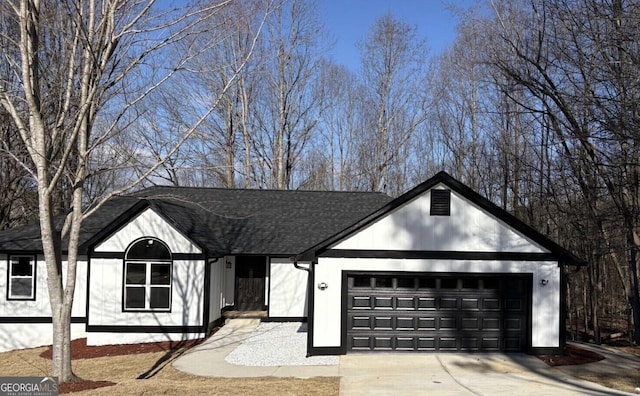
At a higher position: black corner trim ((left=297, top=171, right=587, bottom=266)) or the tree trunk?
black corner trim ((left=297, top=171, right=587, bottom=266))

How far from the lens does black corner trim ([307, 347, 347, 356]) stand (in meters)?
13.3

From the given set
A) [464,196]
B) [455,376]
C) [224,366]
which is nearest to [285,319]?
[224,366]

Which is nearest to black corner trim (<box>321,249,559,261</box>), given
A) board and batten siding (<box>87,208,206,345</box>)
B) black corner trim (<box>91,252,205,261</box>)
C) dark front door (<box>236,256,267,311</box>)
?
black corner trim (<box>91,252,205,261</box>)

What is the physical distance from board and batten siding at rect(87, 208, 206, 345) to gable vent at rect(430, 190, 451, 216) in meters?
7.42

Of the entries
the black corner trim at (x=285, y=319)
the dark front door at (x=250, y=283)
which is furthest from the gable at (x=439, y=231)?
the dark front door at (x=250, y=283)

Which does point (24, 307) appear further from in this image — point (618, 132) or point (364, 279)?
point (618, 132)

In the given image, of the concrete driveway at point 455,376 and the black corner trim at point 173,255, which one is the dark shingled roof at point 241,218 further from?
the concrete driveway at point 455,376

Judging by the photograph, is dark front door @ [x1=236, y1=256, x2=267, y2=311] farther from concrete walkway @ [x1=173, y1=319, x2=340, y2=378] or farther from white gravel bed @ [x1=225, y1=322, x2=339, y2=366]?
concrete walkway @ [x1=173, y1=319, x2=340, y2=378]

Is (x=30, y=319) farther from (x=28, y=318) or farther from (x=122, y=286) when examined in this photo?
(x=122, y=286)

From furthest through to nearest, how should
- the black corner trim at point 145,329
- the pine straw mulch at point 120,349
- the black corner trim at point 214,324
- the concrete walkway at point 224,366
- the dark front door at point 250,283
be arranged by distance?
1. the dark front door at point 250,283
2. the black corner trim at point 214,324
3. the black corner trim at point 145,329
4. the pine straw mulch at point 120,349
5. the concrete walkway at point 224,366

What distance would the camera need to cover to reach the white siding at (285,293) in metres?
19.0

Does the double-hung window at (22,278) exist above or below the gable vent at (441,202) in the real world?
below

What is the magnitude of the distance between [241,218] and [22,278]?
736 cm

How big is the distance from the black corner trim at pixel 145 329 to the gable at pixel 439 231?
234 inches
